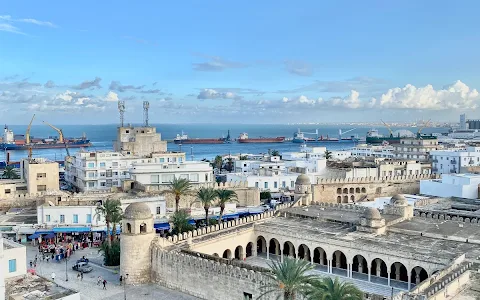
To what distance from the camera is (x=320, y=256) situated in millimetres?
35188

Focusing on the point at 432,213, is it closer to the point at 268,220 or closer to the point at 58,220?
the point at 268,220

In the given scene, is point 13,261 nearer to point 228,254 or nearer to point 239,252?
point 228,254

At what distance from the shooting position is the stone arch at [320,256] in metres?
35.1

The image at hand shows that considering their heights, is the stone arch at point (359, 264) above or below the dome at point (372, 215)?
below

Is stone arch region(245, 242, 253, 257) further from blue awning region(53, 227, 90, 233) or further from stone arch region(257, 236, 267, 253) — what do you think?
blue awning region(53, 227, 90, 233)

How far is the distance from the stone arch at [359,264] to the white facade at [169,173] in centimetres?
2510

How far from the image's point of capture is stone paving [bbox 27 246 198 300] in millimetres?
28328

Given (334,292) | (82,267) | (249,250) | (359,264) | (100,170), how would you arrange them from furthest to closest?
(100,170) → (249,250) → (82,267) → (359,264) → (334,292)

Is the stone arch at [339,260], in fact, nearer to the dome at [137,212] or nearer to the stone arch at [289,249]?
the stone arch at [289,249]

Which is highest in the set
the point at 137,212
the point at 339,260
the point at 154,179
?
the point at 137,212

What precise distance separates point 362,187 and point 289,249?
82.9 feet

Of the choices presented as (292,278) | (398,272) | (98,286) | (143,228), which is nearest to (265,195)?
(398,272)

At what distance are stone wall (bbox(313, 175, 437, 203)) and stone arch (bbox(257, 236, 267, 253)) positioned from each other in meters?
19.0

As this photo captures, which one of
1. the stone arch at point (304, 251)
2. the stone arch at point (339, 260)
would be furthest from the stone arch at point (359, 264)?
the stone arch at point (304, 251)
